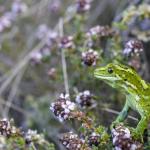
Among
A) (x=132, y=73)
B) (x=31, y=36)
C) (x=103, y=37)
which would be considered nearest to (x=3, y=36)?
(x=31, y=36)

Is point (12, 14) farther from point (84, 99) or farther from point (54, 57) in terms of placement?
point (84, 99)

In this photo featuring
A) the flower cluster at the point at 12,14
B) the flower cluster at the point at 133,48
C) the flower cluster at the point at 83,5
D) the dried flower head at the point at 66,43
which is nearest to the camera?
the flower cluster at the point at 133,48

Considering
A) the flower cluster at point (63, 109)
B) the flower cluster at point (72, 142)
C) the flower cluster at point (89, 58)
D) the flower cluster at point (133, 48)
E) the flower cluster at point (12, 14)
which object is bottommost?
the flower cluster at point (72, 142)

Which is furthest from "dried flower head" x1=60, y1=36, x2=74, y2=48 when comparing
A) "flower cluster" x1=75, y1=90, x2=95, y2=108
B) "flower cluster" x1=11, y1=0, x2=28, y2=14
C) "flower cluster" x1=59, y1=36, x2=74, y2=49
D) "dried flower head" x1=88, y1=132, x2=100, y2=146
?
"flower cluster" x1=11, y1=0, x2=28, y2=14

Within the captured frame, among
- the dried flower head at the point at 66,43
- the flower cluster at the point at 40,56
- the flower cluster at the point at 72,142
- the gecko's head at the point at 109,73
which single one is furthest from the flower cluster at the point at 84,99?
the flower cluster at the point at 40,56

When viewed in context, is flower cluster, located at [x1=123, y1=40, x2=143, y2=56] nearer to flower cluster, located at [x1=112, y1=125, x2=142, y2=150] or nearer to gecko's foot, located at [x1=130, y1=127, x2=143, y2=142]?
gecko's foot, located at [x1=130, y1=127, x2=143, y2=142]

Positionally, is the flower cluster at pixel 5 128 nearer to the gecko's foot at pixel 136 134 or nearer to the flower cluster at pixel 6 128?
the flower cluster at pixel 6 128

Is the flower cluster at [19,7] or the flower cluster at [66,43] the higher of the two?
the flower cluster at [19,7]
